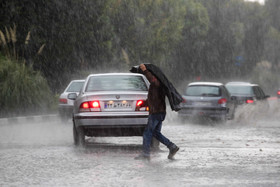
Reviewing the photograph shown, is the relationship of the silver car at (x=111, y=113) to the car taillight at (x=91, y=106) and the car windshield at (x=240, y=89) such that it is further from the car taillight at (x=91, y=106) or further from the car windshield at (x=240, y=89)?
the car windshield at (x=240, y=89)

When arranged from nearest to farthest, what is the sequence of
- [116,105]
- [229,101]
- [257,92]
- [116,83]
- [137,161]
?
[137,161] < [116,105] < [116,83] < [229,101] < [257,92]

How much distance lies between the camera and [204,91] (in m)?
20.3

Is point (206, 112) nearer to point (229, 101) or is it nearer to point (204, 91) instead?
point (204, 91)

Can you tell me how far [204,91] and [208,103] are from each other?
625 millimetres

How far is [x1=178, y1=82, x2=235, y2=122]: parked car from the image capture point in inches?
776

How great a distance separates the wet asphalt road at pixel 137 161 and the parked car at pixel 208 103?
3466mm

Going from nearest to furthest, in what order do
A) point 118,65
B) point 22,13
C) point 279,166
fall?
point 279,166 < point 22,13 < point 118,65

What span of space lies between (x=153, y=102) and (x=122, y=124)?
5.14 ft

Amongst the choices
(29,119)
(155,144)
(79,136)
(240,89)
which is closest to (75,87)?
(29,119)

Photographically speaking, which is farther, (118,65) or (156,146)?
(118,65)

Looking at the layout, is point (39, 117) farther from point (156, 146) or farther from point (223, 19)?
point (223, 19)

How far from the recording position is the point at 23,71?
2275 centimetres

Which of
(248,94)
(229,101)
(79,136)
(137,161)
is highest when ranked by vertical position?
(137,161)

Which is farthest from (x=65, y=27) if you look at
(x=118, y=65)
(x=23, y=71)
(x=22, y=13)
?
(x=23, y=71)
